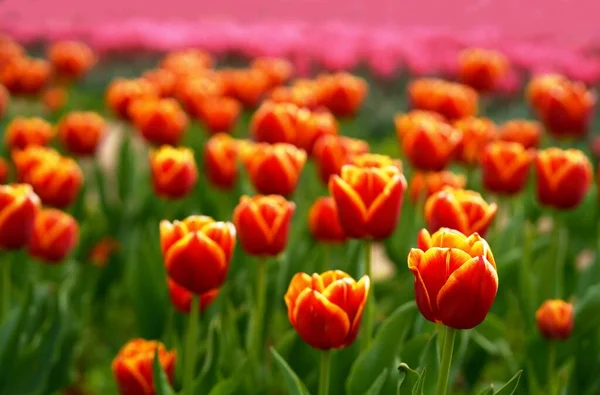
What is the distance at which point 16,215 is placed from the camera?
1819 millimetres

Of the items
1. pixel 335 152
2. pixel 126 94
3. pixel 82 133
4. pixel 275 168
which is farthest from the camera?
pixel 126 94

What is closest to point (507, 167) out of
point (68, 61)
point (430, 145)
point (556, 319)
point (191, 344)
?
point (430, 145)

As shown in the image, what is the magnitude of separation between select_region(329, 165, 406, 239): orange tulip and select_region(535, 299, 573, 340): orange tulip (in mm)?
487

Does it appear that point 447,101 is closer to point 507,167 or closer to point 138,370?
point 507,167

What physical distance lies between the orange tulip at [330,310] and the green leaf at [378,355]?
178 mm

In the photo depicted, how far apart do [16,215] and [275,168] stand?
58 cm

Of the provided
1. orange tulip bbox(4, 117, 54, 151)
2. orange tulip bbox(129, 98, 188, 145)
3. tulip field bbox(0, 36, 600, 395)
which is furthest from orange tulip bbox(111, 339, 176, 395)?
orange tulip bbox(4, 117, 54, 151)

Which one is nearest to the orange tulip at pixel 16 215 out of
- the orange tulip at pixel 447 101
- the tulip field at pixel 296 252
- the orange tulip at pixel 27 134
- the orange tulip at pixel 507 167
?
the tulip field at pixel 296 252

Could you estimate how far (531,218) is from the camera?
→ 305cm

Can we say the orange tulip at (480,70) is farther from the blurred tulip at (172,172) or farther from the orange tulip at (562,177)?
the blurred tulip at (172,172)

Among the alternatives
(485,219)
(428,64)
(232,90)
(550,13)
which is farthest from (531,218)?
(550,13)

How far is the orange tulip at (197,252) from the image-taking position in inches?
59.6

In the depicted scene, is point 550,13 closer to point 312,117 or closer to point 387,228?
point 312,117

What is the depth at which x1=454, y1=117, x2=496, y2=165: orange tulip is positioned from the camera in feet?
8.78
